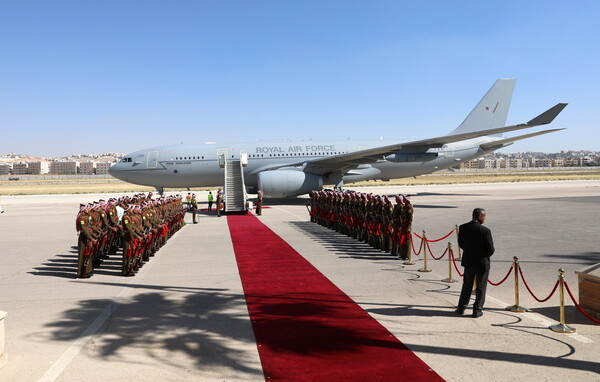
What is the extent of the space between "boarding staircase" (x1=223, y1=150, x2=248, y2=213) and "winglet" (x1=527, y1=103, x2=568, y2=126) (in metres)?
15.8

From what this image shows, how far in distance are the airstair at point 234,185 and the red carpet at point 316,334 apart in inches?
582

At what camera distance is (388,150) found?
25.9m

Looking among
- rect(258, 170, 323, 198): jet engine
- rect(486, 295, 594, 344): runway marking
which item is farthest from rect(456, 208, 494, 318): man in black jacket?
rect(258, 170, 323, 198): jet engine

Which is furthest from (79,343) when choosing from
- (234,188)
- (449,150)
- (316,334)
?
(449,150)

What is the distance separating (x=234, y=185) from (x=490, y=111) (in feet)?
68.5

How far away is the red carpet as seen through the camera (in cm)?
486

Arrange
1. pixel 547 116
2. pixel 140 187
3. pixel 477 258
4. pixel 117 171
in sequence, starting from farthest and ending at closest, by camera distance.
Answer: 1. pixel 140 187
2. pixel 117 171
3. pixel 547 116
4. pixel 477 258

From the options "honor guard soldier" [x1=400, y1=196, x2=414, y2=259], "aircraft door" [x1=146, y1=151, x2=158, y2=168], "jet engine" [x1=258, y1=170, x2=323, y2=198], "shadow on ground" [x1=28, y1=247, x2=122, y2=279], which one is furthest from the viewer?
"aircraft door" [x1=146, y1=151, x2=158, y2=168]

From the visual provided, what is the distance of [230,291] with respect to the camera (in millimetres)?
8422

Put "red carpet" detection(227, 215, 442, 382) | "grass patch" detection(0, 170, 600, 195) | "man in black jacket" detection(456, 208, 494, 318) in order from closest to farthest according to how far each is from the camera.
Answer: "red carpet" detection(227, 215, 442, 382) < "man in black jacket" detection(456, 208, 494, 318) < "grass patch" detection(0, 170, 600, 195)

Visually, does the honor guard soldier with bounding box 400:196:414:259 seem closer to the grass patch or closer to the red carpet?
the red carpet

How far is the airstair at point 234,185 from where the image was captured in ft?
81.5

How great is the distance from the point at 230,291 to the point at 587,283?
620 cm

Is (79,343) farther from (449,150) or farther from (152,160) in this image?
(449,150)
